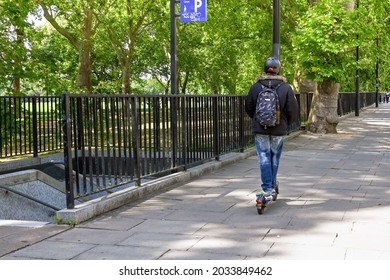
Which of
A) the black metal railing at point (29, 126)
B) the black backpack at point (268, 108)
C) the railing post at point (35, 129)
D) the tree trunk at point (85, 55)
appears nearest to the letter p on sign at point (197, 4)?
the black metal railing at point (29, 126)

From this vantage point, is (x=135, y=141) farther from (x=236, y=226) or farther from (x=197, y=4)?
(x=197, y=4)

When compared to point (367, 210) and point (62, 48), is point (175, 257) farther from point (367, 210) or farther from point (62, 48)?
point (62, 48)

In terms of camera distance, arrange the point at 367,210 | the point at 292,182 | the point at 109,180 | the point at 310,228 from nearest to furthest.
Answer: the point at 310,228, the point at 367,210, the point at 109,180, the point at 292,182

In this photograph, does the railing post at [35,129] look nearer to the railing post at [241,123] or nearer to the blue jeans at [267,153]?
the railing post at [241,123]

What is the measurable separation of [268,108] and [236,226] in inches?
57.2

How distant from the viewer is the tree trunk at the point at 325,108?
18.2 m

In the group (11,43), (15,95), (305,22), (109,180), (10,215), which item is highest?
(305,22)

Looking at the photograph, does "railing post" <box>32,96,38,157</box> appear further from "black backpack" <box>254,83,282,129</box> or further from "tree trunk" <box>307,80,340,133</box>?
"tree trunk" <box>307,80,340,133</box>

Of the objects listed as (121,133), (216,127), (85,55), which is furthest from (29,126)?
(85,55)

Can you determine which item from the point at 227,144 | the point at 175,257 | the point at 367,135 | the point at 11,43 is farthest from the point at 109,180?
the point at 367,135

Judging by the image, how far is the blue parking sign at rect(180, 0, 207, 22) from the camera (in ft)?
35.9

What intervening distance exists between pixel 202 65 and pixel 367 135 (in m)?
21.3

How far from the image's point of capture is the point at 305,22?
645 inches

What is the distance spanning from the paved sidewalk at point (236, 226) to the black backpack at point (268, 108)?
44.0 inches
